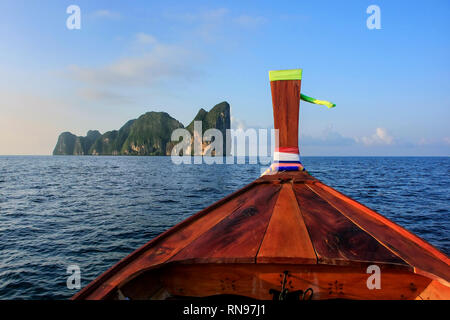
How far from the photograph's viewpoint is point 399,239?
249cm

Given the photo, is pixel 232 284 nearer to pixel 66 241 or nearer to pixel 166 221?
pixel 66 241

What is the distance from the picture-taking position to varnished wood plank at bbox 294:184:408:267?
2.09 meters

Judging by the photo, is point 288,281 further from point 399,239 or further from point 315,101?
point 315,101

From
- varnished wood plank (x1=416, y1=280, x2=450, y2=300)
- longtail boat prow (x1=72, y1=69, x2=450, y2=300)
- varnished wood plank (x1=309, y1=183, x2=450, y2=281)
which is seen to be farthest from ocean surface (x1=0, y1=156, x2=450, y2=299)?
varnished wood plank (x1=416, y1=280, x2=450, y2=300)

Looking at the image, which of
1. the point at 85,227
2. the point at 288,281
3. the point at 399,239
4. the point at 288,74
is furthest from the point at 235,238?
the point at 85,227

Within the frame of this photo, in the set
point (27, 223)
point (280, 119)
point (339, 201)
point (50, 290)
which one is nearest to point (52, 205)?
point (27, 223)

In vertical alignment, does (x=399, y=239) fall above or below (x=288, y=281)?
above

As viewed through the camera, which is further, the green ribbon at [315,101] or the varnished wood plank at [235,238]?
the green ribbon at [315,101]

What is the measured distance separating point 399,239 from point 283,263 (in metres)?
1.26

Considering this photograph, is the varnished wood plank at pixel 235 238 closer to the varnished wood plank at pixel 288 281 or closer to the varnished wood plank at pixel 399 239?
the varnished wood plank at pixel 288 281

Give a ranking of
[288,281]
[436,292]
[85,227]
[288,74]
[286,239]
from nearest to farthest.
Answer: [436,292] < [288,281] < [286,239] < [288,74] < [85,227]

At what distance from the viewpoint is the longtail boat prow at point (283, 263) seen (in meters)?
2.07

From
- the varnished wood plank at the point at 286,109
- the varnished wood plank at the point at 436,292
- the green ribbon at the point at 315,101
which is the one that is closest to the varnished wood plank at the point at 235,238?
the varnished wood plank at the point at 436,292

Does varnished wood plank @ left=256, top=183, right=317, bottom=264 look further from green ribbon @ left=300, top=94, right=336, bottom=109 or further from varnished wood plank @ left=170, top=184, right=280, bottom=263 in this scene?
green ribbon @ left=300, top=94, right=336, bottom=109
